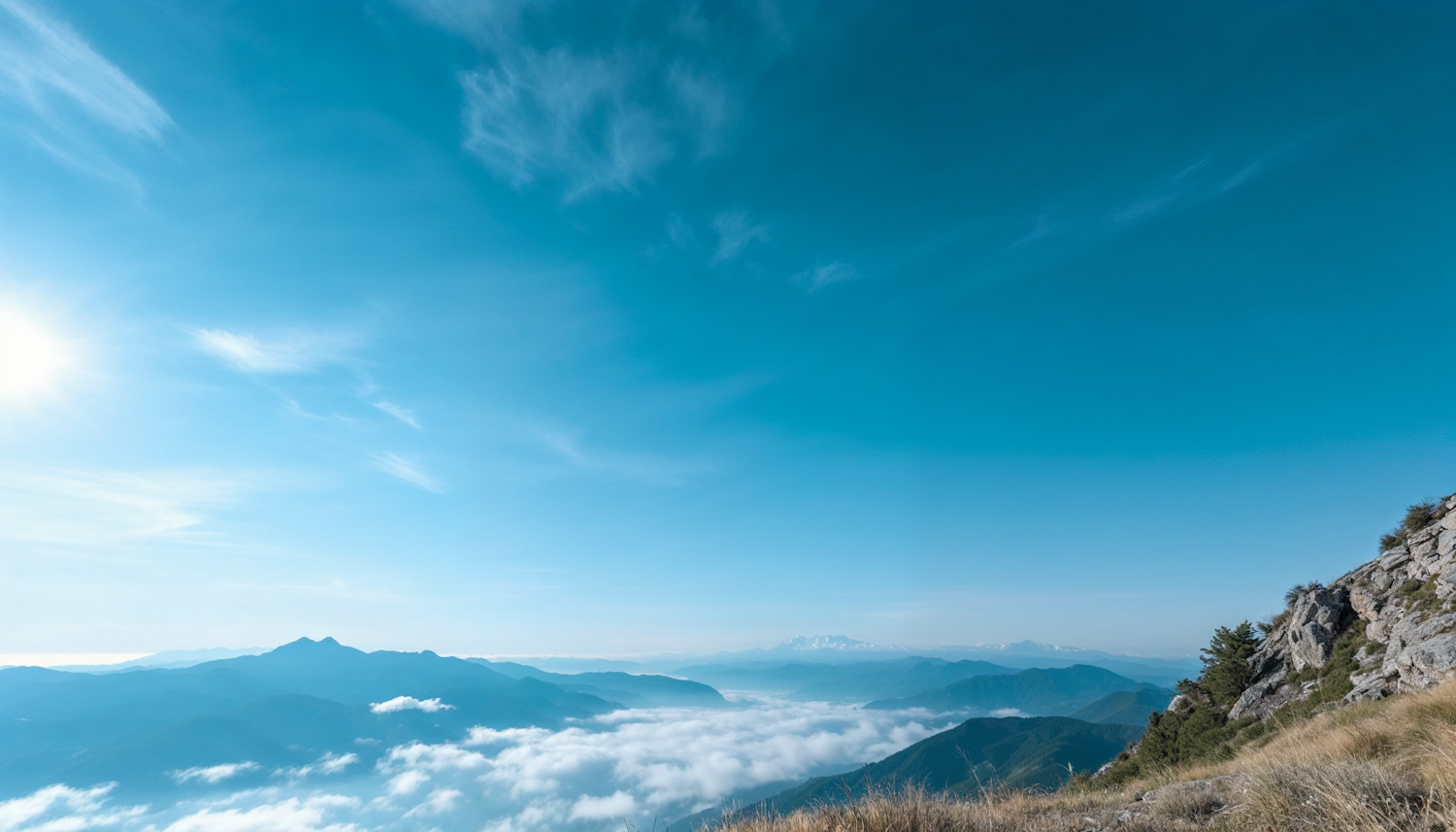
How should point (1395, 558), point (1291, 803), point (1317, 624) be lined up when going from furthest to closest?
point (1395, 558)
point (1317, 624)
point (1291, 803)

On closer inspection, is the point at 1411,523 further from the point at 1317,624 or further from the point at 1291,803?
the point at 1291,803

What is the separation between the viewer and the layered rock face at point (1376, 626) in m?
19.0

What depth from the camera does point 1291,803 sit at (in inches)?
234

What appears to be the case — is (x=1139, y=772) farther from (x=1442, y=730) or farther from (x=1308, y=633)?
(x=1442, y=730)

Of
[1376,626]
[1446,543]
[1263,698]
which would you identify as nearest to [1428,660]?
[1376,626]

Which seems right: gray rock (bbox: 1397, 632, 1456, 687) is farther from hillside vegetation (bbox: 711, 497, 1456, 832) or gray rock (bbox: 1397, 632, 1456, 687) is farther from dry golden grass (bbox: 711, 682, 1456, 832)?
dry golden grass (bbox: 711, 682, 1456, 832)

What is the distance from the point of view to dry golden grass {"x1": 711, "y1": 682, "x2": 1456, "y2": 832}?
17.4 feet

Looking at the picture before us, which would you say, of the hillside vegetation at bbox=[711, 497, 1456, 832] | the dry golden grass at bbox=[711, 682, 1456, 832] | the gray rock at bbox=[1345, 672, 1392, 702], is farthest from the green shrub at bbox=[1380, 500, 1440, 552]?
the dry golden grass at bbox=[711, 682, 1456, 832]

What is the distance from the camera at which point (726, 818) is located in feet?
23.4

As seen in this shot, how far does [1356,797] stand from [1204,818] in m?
2.79

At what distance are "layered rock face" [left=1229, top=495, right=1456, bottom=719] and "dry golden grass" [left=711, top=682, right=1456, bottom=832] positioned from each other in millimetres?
12425

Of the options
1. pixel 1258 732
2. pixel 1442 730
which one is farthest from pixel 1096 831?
pixel 1258 732

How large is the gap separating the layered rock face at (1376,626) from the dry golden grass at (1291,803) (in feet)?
40.8

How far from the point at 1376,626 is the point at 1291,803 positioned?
2759 cm
